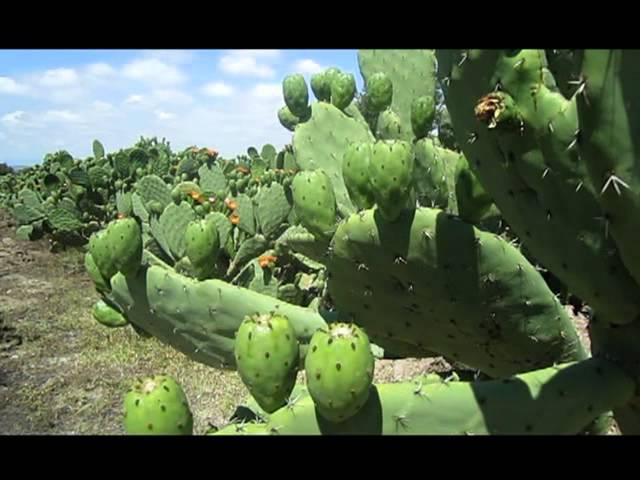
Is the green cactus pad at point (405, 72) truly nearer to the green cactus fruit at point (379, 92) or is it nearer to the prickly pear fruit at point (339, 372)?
the green cactus fruit at point (379, 92)

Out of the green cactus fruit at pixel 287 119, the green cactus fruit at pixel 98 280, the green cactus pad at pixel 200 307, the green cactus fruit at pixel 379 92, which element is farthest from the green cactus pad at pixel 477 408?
the green cactus fruit at pixel 287 119

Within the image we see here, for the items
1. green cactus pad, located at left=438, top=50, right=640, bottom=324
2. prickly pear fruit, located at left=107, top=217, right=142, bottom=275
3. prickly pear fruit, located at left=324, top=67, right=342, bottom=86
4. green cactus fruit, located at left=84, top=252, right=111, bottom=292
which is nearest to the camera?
green cactus pad, located at left=438, top=50, right=640, bottom=324

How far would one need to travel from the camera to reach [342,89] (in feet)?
14.0

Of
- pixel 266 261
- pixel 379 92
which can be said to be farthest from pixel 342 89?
pixel 266 261

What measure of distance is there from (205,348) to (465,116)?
1.29 m

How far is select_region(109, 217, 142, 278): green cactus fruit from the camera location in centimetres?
212

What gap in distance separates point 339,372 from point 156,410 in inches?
14.5

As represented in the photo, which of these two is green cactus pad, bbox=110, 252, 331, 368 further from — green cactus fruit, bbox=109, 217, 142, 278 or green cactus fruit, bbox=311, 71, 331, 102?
green cactus fruit, bbox=311, 71, 331, 102

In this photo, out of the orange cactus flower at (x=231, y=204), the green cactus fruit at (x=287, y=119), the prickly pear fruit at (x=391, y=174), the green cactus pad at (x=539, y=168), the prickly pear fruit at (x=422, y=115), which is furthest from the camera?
the orange cactus flower at (x=231, y=204)

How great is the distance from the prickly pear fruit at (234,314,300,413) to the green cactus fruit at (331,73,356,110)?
2.96 m

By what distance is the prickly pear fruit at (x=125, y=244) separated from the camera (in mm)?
2121

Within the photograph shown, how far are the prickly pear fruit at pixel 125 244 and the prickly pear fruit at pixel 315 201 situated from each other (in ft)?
1.79

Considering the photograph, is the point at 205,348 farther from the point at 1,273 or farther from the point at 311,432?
the point at 1,273

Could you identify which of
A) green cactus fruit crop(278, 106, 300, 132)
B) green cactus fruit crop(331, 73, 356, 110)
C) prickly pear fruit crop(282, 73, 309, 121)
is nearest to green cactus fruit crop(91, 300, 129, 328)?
green cactus fruit crop(331, 73, 356, 110)
